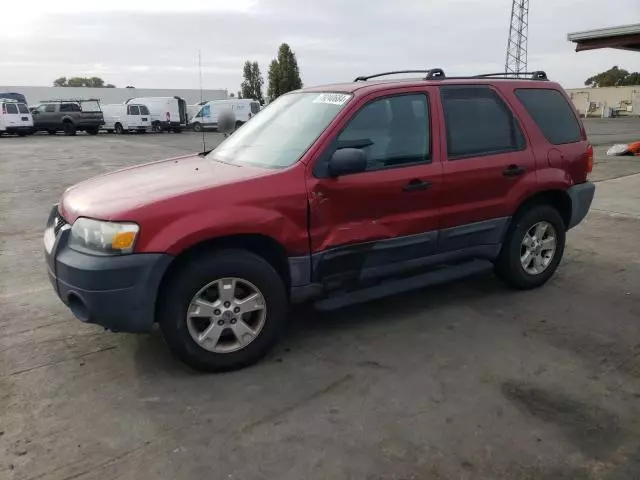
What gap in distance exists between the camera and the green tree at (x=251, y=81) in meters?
62.2

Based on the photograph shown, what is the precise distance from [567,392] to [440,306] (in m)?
1.46

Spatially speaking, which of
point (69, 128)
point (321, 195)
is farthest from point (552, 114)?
point (69, 128)

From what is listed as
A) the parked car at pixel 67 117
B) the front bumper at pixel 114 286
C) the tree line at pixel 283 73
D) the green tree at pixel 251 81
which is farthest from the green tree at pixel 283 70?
the front bumper at pixel 114 286

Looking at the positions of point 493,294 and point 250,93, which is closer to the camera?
point 493,294

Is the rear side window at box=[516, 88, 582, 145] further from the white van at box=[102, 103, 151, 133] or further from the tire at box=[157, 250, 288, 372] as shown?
the white van at box=[102, 103, 151, 133]

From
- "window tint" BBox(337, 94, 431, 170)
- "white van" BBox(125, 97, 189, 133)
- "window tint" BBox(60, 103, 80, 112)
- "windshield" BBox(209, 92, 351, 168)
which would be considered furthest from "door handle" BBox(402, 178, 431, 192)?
"white van" BBox(125, 97, 189, 133)

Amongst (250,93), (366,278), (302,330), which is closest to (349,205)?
(366,278)

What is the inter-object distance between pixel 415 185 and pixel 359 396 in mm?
1598

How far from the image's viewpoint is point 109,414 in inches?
120

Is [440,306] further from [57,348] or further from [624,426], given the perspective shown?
[57,348]

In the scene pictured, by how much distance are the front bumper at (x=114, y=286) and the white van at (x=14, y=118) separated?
31231mm

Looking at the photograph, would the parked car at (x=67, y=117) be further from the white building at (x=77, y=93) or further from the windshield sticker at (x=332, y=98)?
the windshield sticker at (x=332, y=98)

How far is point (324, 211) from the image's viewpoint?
3.68 metres

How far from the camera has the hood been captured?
332 centimetres
